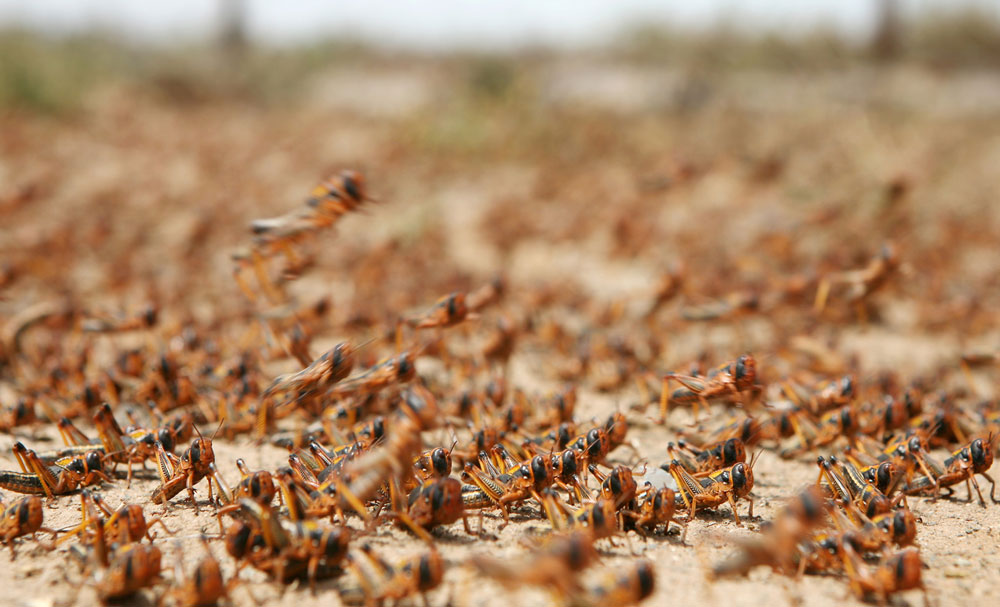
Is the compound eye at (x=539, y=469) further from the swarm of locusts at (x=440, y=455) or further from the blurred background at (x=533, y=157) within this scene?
the blurred background at (x=533, y=157)

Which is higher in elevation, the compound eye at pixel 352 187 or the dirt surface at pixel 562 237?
the compound eye at pixel 352 187

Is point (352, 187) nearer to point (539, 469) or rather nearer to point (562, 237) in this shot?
point (539, 469)

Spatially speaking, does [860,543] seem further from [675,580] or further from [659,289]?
[659,289]

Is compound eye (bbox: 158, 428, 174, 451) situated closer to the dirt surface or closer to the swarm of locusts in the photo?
the swarm of locusts

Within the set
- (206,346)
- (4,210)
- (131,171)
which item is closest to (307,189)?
(131,171)

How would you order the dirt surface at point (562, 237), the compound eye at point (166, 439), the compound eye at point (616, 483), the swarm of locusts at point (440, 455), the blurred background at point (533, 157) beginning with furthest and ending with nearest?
the blurred background at point (533, 157)
the compound eye at point (166, 439)
the dirt surface at point (562, 237)
the compound eye at point (616, 483)
the swarm of locusts at point (440, 455)

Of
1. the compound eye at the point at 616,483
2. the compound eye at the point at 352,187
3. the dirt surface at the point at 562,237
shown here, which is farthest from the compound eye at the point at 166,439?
the compound eye at the point at 616,483
